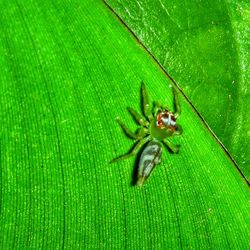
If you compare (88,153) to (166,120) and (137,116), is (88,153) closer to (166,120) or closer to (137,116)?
(137,116)

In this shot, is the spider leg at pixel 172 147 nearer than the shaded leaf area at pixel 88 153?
No

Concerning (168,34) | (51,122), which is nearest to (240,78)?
(168,34)

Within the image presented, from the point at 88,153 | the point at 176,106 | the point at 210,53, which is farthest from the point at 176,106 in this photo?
the point at 88,153

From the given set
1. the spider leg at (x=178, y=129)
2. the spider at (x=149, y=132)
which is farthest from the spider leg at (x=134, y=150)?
the spider leg at (x=178, y=129)

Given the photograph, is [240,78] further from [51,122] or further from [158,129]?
[51,122]

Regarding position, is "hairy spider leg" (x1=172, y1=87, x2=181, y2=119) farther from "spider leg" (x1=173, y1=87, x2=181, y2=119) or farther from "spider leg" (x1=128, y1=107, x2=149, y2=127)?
"spider leg" (x1=128, y1=107, x2=149, y2=127)

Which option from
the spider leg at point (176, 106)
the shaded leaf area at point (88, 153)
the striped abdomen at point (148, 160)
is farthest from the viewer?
the spider leg at point (176, 106)

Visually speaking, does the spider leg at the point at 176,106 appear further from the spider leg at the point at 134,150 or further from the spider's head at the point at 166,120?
the spider leg at the point at 134,150
